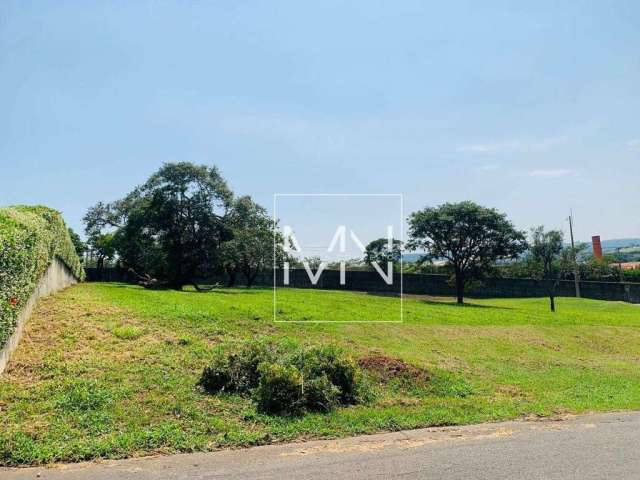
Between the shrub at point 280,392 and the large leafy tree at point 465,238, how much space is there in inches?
881

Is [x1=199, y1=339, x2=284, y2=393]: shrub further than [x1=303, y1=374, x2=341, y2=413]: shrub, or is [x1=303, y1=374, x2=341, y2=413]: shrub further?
[x1=199, y1=339, x2=284, y2=393]: shrub

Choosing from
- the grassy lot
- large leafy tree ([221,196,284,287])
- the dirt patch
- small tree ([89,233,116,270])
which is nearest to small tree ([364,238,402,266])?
large leafy tree ([221,196,284,287])

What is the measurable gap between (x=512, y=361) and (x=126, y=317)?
845cm

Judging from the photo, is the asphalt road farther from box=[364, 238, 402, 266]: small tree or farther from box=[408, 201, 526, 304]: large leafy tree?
box=[364, 238, 402, 266]: small tree

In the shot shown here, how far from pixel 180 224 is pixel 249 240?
412 centimetres

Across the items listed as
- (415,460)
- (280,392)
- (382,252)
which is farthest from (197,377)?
(382,252)

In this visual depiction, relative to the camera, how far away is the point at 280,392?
580 cm

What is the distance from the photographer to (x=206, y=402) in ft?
19.3

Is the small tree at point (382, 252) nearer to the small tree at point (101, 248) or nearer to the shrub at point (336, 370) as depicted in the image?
the small tree at point (101, 248)

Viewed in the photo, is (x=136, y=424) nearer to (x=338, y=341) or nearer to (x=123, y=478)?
(x=123, y=478)

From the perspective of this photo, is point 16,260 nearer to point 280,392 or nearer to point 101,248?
point 280,392

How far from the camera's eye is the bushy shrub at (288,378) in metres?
Answer: 5.83

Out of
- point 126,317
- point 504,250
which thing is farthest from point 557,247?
point 126,317

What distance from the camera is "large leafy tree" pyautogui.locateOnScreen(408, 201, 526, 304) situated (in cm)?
2694
